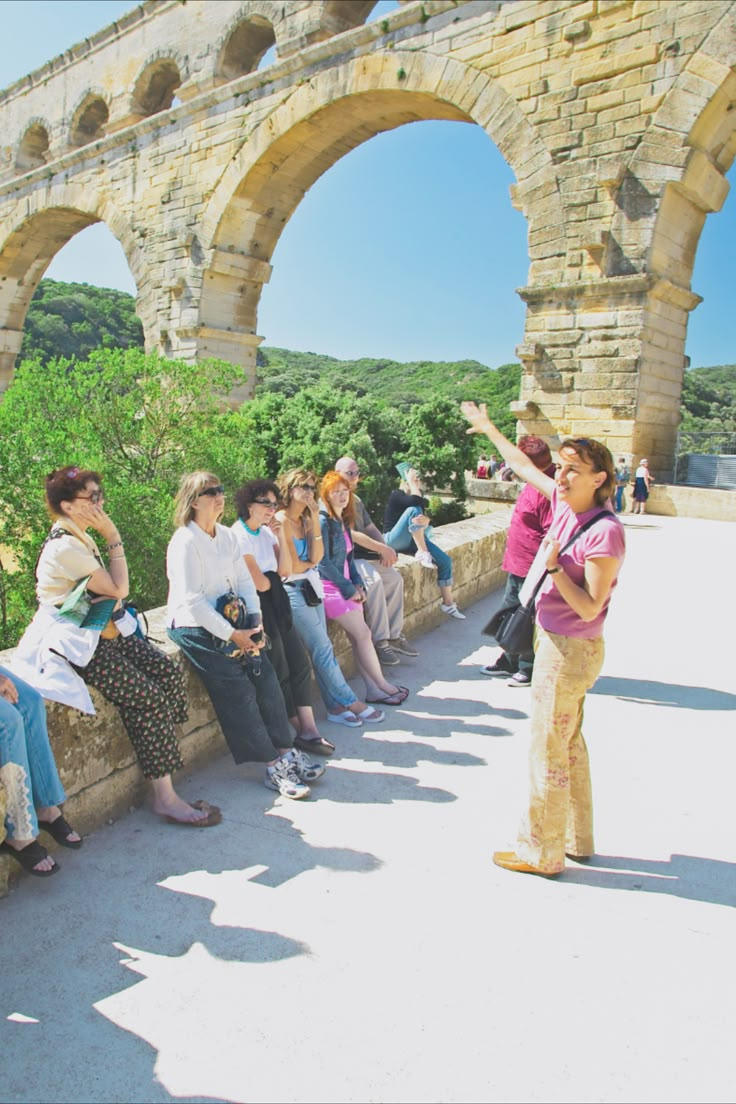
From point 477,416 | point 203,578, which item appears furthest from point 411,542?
point 203,578

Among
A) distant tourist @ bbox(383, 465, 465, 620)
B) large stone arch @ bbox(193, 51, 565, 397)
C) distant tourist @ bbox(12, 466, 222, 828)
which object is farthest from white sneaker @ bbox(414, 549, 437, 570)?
large stone arch @ bbox(193, 51, 565, 397)

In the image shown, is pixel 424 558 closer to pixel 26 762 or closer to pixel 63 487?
pixel 63 487

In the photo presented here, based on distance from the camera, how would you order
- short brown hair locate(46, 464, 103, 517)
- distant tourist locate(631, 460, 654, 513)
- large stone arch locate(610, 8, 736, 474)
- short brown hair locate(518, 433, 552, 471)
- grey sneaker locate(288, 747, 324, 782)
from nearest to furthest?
short brown hair locate(46, 464, 103, 517)
grey sneaker locate(288, 747, 324, 782)
short brown hair locate(518, 433, 552, 471)
large stone arch locate(610, 8, 736, 474)
distant tourist locate(631, 460, 654, 513)

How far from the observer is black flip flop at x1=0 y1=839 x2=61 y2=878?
8.07 ft

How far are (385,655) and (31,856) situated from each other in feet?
8.65

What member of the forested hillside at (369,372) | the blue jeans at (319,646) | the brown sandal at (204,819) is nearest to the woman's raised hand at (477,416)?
the blue jeans at (319,646)

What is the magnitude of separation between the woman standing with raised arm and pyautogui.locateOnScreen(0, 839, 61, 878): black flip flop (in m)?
1.55

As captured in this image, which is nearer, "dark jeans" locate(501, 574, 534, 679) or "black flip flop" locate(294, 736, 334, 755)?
"black flip flop" locate(294, 736, 334, 755)

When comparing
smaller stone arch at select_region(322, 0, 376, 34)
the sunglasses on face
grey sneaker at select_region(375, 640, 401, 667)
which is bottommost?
grey sneaker at select_region(375, 640, 401, 667)

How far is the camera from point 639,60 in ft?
32.6

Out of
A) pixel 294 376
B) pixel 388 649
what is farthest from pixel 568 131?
pixel 294 376

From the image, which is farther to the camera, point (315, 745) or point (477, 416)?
point (315, 745)

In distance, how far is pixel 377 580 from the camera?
477 centimetres

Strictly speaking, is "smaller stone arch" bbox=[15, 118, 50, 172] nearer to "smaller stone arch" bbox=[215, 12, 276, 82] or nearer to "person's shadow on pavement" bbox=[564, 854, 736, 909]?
"smaller stone arch" bbox=[215, 12, 276, 82]
